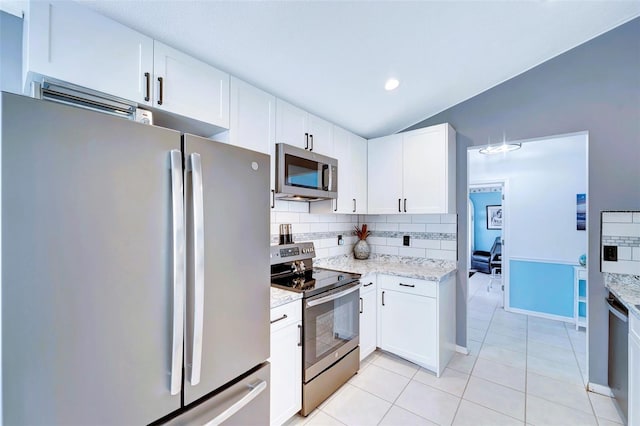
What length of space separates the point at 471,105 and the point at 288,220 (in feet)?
7.29

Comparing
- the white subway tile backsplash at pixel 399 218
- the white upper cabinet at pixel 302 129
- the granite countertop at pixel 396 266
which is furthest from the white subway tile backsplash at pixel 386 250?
the white upper cabinet at pixel 302 129

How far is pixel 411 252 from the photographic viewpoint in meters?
3.16

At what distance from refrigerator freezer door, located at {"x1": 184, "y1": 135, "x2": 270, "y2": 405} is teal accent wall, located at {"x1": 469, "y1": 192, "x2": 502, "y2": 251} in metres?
7.79

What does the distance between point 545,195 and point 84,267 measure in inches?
204

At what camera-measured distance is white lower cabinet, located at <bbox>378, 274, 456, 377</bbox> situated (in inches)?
95.0

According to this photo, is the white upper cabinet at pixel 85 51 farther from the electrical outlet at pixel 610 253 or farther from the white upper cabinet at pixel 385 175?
the electrical outlet at pixel 610 253

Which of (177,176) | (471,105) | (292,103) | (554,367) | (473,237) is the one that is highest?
(471,105)

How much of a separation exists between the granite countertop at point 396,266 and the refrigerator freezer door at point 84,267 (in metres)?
1.83

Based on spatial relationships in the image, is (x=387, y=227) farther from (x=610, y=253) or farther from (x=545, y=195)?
(x=545, y=195)

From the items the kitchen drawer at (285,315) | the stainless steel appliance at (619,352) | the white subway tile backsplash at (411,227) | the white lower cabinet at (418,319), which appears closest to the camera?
the kitchen drawer at (285,315)

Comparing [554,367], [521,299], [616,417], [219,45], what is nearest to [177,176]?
[219,45]

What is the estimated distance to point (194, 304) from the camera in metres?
1.04

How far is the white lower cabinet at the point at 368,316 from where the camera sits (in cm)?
250

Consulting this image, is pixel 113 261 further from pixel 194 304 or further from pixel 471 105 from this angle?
pixel 471 105
